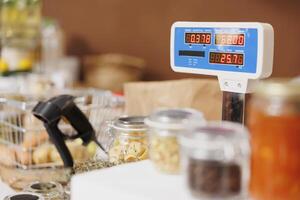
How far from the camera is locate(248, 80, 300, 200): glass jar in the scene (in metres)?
0.61

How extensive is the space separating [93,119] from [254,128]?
0.84m

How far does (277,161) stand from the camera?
62cm

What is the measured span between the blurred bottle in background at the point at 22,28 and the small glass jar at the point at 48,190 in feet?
6.11

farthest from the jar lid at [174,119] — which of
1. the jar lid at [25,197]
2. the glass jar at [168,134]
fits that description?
the jar lid at [25,197]

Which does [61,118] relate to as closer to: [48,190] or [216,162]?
[48,190]

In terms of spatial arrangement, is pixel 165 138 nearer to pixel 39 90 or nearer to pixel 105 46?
pixel 39 90

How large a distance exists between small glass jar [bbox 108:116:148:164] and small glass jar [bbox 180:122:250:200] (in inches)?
12.6

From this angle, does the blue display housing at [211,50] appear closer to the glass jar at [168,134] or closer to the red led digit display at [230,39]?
the red led digit display at [230,39]

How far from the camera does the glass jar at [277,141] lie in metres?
0.61

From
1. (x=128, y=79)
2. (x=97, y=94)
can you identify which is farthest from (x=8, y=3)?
(x=97, y=94)

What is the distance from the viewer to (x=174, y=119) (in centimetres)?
77

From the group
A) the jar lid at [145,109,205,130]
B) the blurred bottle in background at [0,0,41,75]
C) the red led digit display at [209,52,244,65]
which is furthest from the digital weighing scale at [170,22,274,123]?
the blurred bottle in background at [0,0,41,75]

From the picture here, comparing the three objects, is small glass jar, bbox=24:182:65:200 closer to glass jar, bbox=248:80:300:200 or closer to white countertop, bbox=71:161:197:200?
white countertop, bbox=71:161:197:200

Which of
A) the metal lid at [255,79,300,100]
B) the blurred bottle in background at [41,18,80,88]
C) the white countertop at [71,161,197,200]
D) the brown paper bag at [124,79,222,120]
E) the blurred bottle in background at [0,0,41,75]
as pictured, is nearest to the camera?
the metal lid at [255,79,300,100]
